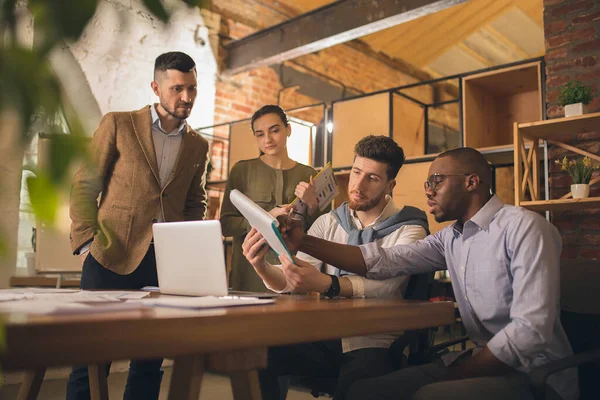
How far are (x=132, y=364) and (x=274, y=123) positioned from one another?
1.19m

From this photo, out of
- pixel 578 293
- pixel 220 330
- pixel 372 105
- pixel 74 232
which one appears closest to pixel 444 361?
pixel 578 293

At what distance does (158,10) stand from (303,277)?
43.7 inches

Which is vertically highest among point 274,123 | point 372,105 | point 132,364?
point 372,105

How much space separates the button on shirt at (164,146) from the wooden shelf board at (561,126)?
6.60ft

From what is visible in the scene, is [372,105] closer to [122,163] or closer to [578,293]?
[122,163]

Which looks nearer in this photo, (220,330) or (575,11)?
(220,330)

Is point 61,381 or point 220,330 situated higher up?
point 220,330

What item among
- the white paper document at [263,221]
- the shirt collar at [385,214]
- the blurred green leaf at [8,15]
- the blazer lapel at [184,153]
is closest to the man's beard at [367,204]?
the shirt collar at [385,214]

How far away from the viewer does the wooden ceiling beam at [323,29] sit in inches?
167

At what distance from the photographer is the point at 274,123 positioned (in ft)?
8.04

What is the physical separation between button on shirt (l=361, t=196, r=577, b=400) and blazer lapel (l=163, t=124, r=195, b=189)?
2.92 feet

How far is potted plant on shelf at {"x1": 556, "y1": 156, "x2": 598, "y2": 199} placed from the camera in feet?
9.80

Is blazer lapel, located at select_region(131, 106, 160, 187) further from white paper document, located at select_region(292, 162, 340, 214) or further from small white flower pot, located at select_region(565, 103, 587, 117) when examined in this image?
small white flower pot, located at select_region(565, 103, 587, 117)

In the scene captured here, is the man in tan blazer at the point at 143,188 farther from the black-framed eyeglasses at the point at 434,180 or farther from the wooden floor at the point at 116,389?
the wooden floor at the point at 116,389
